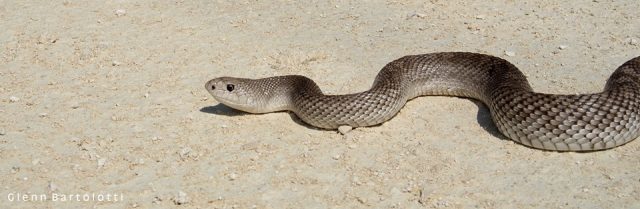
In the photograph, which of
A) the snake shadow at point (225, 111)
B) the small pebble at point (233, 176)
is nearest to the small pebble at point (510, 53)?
the snake shadow at point (225, 111)

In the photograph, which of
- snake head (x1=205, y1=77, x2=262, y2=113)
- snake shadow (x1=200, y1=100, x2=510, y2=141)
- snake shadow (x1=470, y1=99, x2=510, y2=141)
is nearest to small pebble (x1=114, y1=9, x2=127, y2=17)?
snake shadow (x1=200, y1=100, x2=510, y2=141)

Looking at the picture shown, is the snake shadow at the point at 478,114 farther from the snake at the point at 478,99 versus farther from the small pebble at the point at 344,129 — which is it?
the small pebble at the point at 344,129

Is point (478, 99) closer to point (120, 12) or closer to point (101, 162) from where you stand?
point (101, 162)

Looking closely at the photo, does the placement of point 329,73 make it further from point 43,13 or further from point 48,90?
point 43,13

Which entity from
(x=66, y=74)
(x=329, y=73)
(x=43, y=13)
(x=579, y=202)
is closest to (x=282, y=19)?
(x=329, y=73)

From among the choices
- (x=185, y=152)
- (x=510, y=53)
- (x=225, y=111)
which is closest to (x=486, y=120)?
(x=510, y=53)
